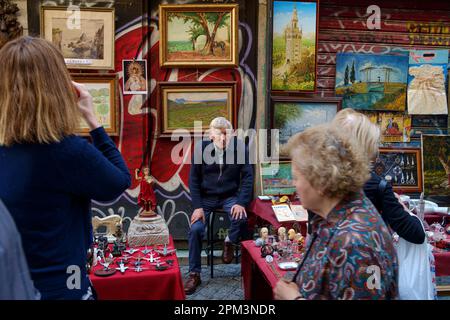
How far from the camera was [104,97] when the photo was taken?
5.21 m

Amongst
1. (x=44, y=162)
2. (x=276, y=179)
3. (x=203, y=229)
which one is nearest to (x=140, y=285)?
(x=44, y=162)

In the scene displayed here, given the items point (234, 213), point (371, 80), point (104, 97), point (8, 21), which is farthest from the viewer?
Result: point (371, 80)

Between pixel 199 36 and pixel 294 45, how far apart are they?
1.19m

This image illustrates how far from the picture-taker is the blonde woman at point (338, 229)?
56.5 inches

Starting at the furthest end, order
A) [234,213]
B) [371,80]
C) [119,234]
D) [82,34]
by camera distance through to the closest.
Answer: [371,80] → [82,34] → [234,213] → [119,234]

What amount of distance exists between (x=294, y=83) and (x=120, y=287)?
11.9 ft

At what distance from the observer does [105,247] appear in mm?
3225

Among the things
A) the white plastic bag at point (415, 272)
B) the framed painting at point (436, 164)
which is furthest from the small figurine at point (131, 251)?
the framed painting at point (436, 164)

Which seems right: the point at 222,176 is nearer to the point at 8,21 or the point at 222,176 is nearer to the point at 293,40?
the point at 293,40

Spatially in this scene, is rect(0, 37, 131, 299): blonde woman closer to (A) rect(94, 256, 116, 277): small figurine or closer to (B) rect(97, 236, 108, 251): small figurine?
(A) rect(94, 256, 116, 277): small figurine

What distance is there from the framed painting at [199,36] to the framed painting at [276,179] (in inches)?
52.6

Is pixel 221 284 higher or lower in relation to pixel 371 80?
lower

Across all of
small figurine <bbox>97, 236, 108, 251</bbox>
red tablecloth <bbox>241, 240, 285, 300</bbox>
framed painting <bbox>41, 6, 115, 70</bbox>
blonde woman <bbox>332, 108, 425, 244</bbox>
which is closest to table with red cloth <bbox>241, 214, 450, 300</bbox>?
red tablecloth <bbox>241, 240, 285, 300</bbox>

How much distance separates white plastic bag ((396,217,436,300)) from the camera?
237 cm
